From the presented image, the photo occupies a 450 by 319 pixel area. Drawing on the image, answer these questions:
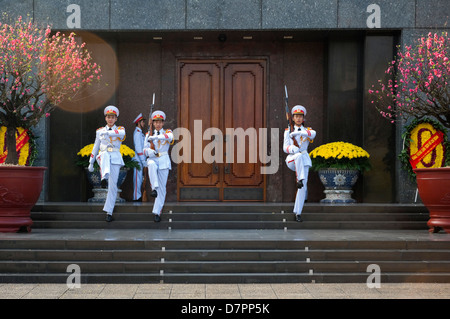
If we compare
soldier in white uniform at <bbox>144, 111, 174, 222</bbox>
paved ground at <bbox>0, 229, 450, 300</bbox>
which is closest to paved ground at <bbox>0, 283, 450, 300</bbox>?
paved ground at <bbox>0, 229, 450, 300</bbox>

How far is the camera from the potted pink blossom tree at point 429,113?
34.3ft

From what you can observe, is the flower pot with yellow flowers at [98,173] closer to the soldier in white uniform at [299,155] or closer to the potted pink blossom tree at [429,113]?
the soldier in white uniform at [299,155]

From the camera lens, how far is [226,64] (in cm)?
1471

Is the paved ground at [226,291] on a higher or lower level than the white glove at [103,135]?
lower

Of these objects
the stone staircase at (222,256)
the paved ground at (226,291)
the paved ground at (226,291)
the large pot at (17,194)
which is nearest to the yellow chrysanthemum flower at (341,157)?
the stone staircase at (222,256)

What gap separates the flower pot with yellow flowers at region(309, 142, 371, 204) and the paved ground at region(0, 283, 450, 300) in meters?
4.84

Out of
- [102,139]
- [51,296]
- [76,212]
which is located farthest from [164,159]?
[51,296]

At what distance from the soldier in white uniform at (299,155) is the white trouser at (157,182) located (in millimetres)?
2416

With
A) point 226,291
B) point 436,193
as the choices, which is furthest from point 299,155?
point 226,291

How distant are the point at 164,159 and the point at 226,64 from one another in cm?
386

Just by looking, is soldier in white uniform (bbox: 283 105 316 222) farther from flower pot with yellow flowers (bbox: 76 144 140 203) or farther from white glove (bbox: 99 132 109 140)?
flower pot with yellow flowers (bbox: 76 144 140 203)

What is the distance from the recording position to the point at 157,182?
11609mm

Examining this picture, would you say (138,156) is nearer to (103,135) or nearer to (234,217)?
(103,135)

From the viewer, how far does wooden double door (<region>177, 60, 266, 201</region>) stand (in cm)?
1455
